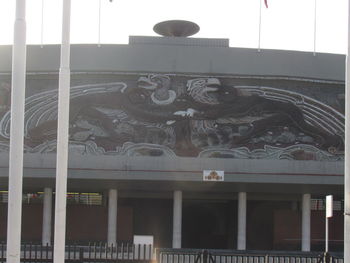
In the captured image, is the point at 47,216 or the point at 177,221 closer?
the point at 177,221

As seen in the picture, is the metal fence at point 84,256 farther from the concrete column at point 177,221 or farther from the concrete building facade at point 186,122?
the concrete column at point 177,221

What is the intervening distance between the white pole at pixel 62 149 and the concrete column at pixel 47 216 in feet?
68.2

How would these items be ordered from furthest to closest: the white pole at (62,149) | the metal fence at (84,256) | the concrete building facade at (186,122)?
the concrete building facade at (186,122)
the metal fence at (84,256)
the white pole at (62,149)

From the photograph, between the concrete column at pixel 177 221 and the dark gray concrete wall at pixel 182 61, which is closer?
the dark gray concrete wall at pixel 182 61

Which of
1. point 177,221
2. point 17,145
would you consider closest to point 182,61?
point 177,221

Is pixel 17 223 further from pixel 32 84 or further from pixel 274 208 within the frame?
pixel 274 208

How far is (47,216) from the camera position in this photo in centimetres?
3064

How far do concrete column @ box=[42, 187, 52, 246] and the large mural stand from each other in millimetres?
3426

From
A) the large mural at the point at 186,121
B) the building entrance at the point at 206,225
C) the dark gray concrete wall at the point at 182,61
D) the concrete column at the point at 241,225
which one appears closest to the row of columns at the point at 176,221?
the concrete column at the point at 241,225

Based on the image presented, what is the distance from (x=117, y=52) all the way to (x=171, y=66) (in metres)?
3.32

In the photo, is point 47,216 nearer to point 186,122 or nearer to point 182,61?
point 186,122

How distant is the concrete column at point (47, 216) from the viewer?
30.2 metres

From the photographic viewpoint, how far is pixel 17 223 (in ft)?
29.9

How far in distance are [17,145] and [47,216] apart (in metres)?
22.4
